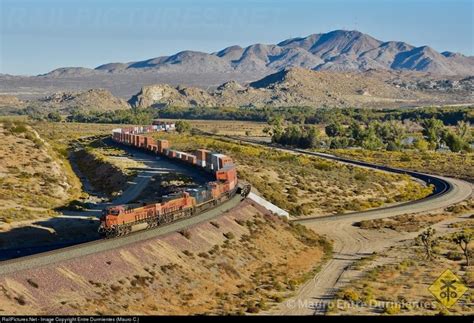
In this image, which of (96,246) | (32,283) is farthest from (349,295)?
(32,283)

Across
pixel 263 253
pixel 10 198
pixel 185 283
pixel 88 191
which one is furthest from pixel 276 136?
pixel 185 283

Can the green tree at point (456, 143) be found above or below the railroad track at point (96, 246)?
below

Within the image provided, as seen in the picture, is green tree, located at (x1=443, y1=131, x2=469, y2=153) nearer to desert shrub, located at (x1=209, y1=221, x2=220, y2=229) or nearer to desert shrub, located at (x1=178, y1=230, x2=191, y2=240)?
desert shrub, located at (x1=209, y1=221, x2=220, y2=229)

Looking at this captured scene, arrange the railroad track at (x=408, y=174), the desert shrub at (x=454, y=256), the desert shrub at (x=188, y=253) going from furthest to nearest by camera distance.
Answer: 1. the railroad track at (x=408, y=174)
2. the desert shrub at (x=454, y=256)
3. the desert shrub at (x=188, y=253)

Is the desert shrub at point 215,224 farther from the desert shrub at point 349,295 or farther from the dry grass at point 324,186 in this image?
the dry grass at point 324,186

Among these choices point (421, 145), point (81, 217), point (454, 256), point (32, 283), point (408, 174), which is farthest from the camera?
point (421, 145)

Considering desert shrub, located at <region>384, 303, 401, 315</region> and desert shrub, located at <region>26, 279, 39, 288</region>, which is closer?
desert shrub, located at <region>26, 279, 39, 288</region>

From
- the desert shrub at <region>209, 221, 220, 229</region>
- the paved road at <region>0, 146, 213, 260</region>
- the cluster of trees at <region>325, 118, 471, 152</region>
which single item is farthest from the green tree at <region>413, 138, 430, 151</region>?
the desert shrub at <region>209, 221, 220, 229</region>

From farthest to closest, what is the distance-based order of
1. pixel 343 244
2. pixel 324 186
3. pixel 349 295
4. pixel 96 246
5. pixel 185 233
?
pixel 324 186, pixel 343 244, pixel 185 233, pixel 96 246, pixel 349 295

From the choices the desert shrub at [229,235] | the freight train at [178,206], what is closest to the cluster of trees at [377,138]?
the freight train at [178,206]

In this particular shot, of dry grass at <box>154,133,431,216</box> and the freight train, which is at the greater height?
the freight train

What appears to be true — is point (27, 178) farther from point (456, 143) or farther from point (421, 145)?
point (421, 145)

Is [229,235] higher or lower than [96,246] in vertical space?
lower
